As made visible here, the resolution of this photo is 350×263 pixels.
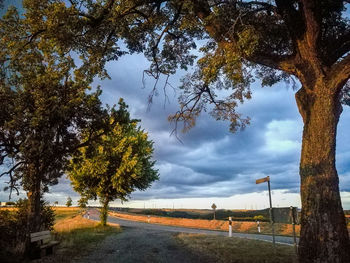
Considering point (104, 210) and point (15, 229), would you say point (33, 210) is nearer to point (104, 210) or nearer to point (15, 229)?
point (15, 229)

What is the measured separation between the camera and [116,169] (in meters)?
20.3

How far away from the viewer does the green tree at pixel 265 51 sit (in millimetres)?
7336

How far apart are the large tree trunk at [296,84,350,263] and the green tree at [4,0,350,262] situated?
24 mm

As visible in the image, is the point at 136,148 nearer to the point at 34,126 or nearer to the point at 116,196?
the point at 116,196

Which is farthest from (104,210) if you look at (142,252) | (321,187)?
(321,187)

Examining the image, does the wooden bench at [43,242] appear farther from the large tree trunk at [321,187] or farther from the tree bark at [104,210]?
the tree bark at [104,210]

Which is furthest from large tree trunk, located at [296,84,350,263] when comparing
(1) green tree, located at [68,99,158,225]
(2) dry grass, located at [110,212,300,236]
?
(2) dry grass, located at [110,212,300,236]

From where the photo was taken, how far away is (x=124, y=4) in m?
10.3

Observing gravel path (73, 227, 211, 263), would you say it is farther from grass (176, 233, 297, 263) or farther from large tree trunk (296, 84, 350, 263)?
large tree trunk (296, 84, 350, 263)

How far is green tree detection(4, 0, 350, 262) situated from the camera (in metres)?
7.34

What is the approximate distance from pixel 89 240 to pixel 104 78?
27.9 ft

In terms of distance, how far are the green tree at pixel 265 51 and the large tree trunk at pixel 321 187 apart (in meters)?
0.02

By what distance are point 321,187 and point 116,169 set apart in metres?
15.4

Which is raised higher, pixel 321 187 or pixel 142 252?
pixel 321 187
